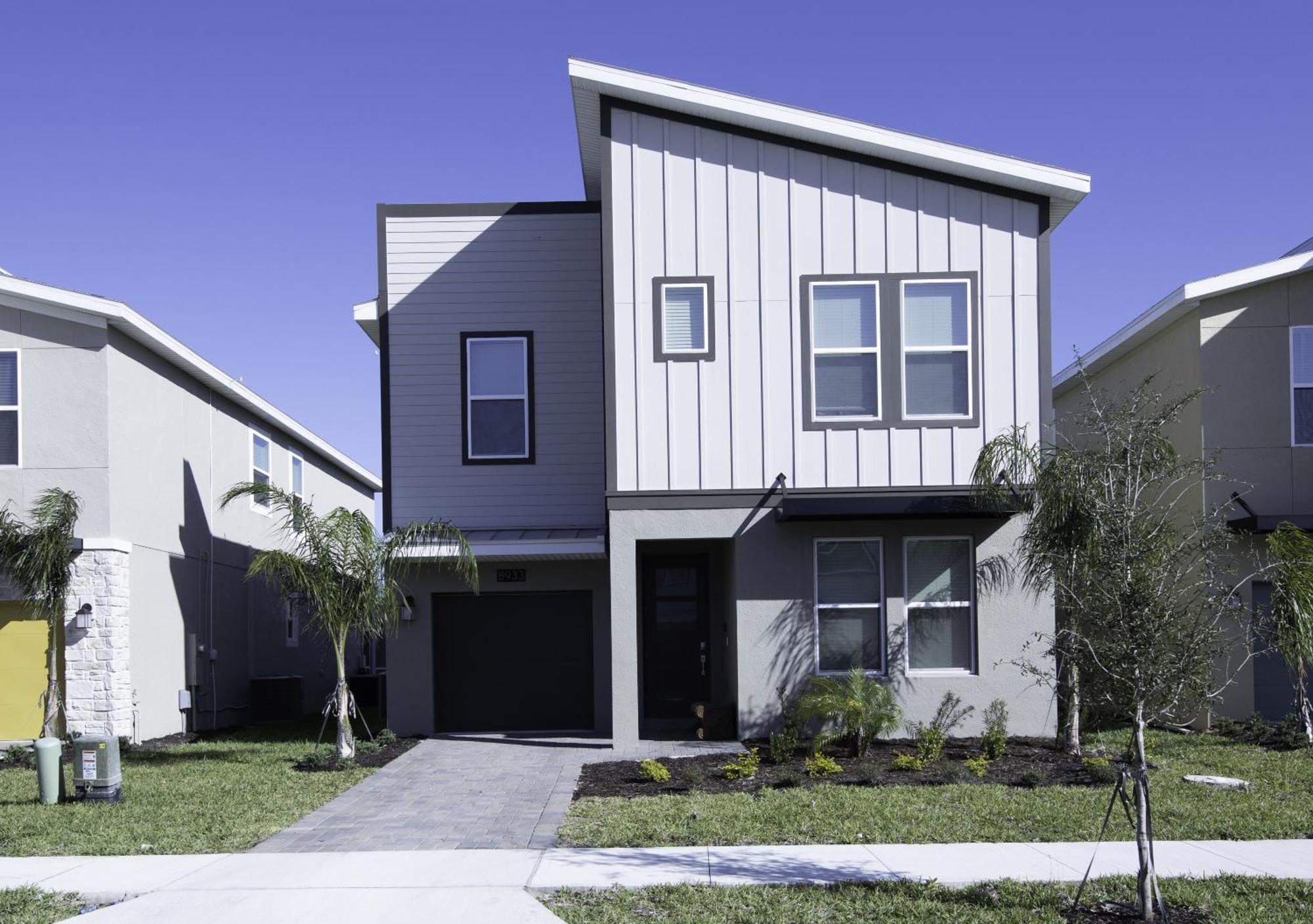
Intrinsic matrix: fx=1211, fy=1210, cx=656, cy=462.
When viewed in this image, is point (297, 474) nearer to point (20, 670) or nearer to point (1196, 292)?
point (20, 670)

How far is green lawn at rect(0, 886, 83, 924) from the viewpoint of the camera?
7.83 metres

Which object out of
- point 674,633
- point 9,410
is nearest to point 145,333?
point 9,410

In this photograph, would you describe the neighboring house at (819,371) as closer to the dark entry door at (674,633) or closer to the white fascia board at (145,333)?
the dark entry door at (674,633)

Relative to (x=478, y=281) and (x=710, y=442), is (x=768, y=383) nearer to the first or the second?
(x=710, y=442)

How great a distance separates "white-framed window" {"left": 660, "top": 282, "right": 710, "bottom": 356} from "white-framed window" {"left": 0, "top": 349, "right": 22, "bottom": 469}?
353 inches

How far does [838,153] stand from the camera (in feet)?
49.2

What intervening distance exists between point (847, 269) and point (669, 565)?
5.36 meters

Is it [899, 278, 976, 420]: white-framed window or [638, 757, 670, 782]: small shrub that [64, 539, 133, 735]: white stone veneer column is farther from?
[899, 278, 976, 420]: white-framed window

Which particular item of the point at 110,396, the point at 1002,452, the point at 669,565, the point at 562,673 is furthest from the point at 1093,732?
the point at 110,396

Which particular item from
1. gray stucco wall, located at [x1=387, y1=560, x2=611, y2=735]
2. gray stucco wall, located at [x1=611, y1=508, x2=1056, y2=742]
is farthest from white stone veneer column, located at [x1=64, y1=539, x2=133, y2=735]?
gray stucco wall, located at [x1=611, y1=508, x2=1056, y2=742]

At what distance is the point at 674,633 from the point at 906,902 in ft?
33.1

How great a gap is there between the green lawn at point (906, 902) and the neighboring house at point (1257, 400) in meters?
9.09

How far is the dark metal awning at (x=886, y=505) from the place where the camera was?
47.0 feet

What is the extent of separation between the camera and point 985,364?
14836 mm
